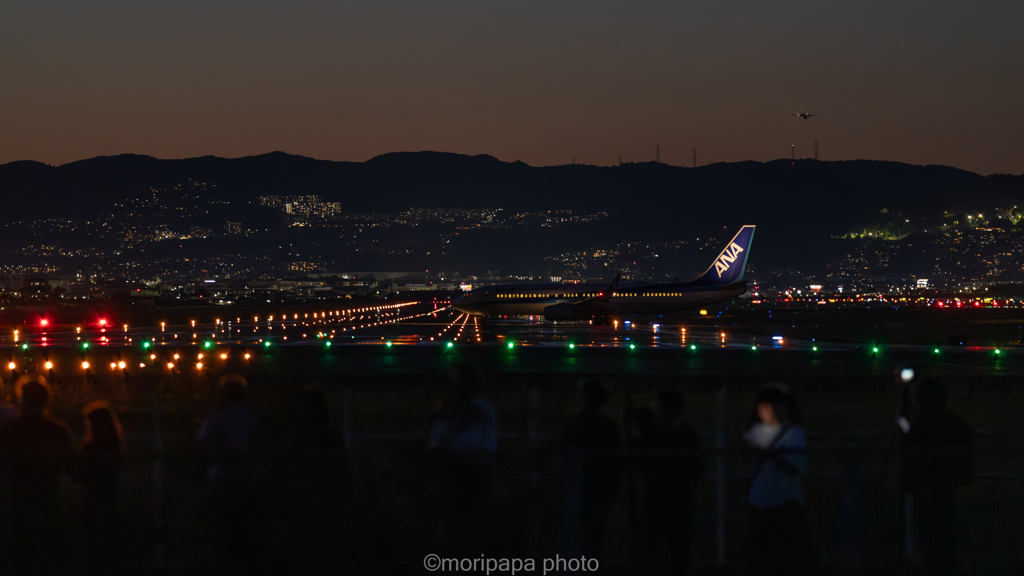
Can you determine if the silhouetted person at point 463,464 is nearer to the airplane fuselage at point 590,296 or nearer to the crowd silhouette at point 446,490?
→ the crowd silhouette at point 446,490

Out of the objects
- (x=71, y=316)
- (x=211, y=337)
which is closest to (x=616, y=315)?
(x=211, y=337)

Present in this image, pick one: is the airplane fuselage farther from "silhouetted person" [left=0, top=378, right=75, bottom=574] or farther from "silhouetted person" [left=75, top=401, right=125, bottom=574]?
"silhouetted person" [left=0, top=378, right=75, bottom=574]

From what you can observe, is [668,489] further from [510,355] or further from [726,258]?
[726,258]

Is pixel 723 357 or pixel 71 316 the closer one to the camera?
pixel 723 357

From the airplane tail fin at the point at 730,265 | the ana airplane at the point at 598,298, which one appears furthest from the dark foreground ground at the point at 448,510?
the airplane tail fin at the point at 730,265

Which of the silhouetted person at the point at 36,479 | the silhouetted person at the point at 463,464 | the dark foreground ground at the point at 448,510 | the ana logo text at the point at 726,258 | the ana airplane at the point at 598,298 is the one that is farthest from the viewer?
the ana logo text at the point at 726,258

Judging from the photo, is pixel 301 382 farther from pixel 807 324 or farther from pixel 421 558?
pixel 807 324
